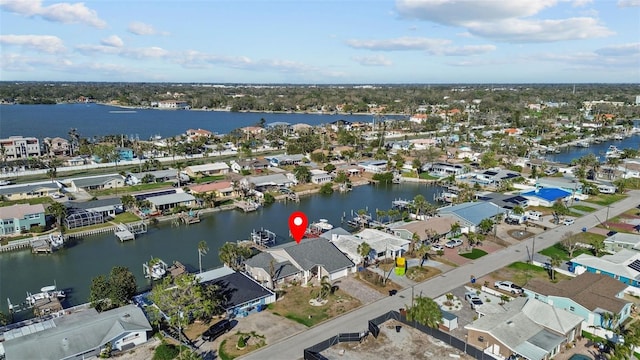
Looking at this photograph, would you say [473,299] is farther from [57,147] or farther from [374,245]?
[57,147]

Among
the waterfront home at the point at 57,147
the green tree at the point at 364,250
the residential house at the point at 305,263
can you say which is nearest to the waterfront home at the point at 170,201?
the residential house at the point at 305,263

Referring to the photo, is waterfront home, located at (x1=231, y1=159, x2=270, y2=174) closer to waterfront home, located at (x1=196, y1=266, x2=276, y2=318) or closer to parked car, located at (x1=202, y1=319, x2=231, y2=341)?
waterfront home, located at (x1=196, y1=266, x2=276, y2=318)

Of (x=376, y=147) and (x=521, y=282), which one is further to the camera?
(x=376, y=147)

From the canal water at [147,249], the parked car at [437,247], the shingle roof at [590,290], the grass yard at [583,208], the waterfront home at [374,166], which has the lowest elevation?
the canal water at [147,249]

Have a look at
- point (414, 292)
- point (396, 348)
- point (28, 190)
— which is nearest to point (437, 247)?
point (414, 292)

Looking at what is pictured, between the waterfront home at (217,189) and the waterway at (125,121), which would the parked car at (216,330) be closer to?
the waterfront home at (217,189)

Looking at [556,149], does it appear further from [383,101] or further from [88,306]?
[383,101]

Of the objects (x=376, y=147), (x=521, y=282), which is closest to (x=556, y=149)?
(x=376, y=147)
